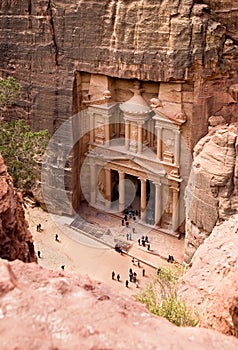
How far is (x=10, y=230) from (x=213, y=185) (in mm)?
10930

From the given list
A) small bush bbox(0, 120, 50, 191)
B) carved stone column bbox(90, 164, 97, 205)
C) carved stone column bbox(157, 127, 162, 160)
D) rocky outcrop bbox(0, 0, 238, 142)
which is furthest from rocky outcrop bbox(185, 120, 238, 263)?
carved stone column bbox(90, 164, 97, 205)

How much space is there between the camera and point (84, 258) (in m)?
24.3

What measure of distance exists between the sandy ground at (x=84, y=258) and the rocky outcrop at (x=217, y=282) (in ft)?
33.5

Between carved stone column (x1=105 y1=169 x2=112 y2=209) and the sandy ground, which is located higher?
carved stone column (x1=105 y1=169 x2=112 y2=209)

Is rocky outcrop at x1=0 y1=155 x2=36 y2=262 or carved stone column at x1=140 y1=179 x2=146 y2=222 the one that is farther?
carved stone column at x1=140 y1=179 x2=146 y2=222

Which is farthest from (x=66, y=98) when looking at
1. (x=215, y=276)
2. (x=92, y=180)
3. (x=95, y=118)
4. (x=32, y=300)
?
(x=32, y=300)

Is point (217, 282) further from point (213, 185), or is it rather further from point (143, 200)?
point (143, 200)

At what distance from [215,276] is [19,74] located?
2043 centimetres

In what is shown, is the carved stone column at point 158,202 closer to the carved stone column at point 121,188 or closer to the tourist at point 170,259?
the carved stone column at point 121,188

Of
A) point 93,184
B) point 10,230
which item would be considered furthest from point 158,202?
point 10,230

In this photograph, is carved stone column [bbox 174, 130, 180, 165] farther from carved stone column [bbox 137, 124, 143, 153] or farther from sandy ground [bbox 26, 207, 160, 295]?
sandy ground [bbox 26, 207, 160, 295]

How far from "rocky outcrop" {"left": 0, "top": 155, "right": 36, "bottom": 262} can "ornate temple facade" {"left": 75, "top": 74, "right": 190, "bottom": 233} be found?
16302 millimetres

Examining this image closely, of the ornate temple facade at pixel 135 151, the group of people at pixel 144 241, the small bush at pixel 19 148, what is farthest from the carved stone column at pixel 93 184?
the small bush at pixel 19 148

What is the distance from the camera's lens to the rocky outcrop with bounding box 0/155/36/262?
7447 millimetres
